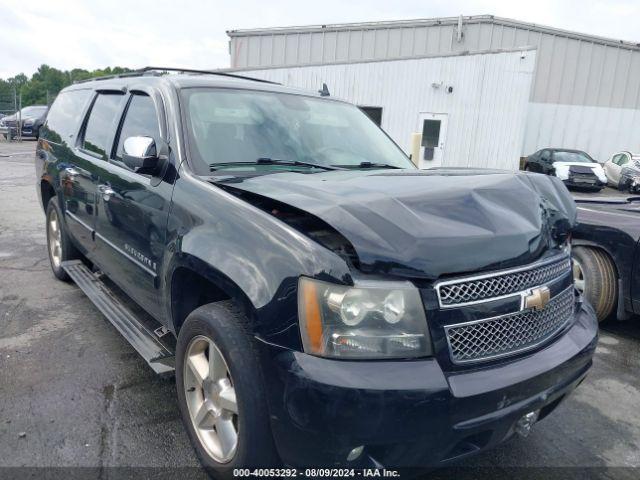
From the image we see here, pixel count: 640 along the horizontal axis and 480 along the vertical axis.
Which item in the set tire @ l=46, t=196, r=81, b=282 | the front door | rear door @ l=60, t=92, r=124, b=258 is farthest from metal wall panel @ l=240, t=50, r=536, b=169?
rear door @ l=60, t=92, r=124, b=258

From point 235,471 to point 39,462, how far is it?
1030mm

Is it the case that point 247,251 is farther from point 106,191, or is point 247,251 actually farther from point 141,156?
point 106,191

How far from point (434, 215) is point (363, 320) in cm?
54

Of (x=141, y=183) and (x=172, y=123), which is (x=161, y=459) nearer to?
(x=141, y=183)

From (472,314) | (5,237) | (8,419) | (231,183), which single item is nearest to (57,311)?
(8,419)

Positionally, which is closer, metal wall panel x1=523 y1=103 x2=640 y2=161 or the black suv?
the black suv

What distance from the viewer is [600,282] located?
4.25 metres

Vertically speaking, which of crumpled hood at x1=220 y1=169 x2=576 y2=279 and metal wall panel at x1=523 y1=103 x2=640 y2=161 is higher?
metal wall panel at x1=523 y1=103 x2=640 y2=161

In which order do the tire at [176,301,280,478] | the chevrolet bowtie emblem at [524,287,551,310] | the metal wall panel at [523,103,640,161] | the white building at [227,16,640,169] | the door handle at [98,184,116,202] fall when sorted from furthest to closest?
the metal wall panel at [523,103,640,161] → the white building at [227,16,640,169] → the door handle at [98,184,116,202] → the chevrolet bowtie emblem at [524,287,551,310] → the tire at [176,301,280,478]

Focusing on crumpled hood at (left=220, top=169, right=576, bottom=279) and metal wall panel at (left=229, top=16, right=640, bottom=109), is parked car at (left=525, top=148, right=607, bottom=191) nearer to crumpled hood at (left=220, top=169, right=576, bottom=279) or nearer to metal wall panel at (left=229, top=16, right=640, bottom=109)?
metal wall panel at (left=229, top=16, right=640, bottom=109)

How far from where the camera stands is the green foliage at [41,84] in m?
29.6

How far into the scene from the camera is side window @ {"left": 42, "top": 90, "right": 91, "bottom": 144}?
4375 millimetres

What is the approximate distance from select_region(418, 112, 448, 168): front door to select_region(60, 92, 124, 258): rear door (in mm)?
15460

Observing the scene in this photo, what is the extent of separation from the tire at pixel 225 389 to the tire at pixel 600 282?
133 inches
